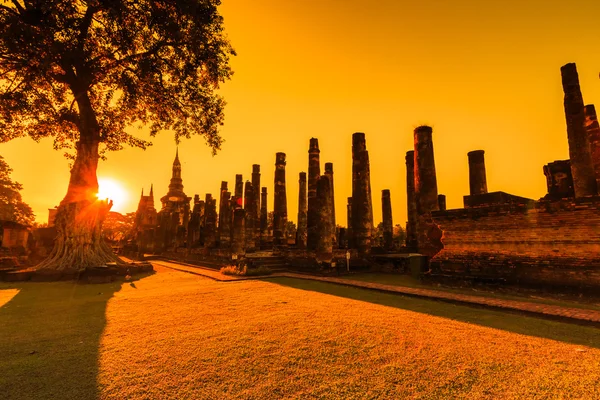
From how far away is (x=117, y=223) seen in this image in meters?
64.5

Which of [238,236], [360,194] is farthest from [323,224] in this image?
[238,236]

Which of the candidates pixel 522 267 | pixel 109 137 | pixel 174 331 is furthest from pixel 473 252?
pixel 109 137

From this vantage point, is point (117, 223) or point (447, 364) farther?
point (117, 223)

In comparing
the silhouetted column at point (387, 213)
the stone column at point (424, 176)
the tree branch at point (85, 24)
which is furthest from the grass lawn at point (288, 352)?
the silhouetted column at point (387, 213)

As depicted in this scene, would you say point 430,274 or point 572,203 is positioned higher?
point 572,203

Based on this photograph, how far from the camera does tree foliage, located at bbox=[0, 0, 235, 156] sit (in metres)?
8.88

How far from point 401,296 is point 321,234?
5.88 meters

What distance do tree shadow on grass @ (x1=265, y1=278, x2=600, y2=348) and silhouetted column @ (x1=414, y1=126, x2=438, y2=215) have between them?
651 centimetres

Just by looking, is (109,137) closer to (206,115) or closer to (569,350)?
(206,115)

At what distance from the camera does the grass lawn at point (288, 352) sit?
7.70 feet


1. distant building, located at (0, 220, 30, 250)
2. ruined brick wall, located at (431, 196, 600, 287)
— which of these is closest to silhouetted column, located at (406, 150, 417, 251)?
ruined brick wall, located at (431, 196, 600, 287)

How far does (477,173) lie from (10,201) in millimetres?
56234

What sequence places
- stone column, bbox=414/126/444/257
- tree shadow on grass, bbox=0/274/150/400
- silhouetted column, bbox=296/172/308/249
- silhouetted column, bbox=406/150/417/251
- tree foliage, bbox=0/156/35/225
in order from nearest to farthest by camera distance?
tree shadow on grass, bbox=0/274/150/400 < stone column, bbox=414/126/444/257 < silhouetted column, bbox=406/150/417/251 < silhouetted column, bbox=296/172/308/249 < tree foliage, bbox=0/156/35/225

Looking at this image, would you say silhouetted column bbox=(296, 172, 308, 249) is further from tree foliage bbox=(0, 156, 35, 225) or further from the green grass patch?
tree foliage bbox=(0, 156, 35, 225)
